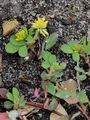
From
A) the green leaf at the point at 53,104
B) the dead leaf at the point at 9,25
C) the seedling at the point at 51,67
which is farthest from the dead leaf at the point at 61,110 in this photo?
the dead leaf at the point at 9,25

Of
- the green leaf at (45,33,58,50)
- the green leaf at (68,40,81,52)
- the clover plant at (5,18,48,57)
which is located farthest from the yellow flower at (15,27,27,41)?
the green leaf at (68,40,81,52)

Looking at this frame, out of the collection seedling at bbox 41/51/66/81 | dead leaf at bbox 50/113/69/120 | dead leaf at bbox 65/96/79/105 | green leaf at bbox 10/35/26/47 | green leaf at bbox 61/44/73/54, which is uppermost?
green leaf at bbox 10/35/26/47

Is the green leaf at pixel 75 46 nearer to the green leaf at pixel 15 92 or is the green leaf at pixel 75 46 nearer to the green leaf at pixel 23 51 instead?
the green leaf at pixel 23 51

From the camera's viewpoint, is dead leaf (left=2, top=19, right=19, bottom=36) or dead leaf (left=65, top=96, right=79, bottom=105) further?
dead leaf (left=2, top=19, right=19, bottom=36)

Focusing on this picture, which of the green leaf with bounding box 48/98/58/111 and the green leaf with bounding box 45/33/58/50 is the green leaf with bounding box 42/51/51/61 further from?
the green leaf with bounding box 48/98/58/111

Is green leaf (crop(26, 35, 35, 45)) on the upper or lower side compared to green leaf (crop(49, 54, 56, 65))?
upper

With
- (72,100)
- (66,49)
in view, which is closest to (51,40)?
(66,49)

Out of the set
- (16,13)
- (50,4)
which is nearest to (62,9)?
(50,4)
